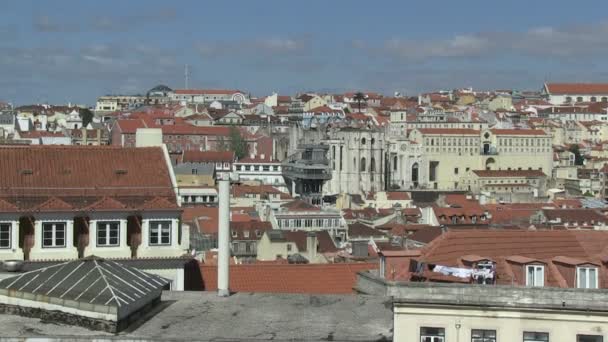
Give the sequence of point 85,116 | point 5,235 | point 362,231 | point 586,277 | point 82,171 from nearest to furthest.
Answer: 1. point 586,277
2. point 5,235
3. point 82,171
4. point 362,231
5. point 85,116

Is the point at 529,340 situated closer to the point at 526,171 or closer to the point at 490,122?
the point at 526,171

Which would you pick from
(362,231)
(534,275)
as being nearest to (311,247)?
(362,231)


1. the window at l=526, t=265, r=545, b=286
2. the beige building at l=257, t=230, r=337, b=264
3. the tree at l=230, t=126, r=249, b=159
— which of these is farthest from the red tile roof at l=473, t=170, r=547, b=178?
the window at l=526, t=265, r=545, b=286

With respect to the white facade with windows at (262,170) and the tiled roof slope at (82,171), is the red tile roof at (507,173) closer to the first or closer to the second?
the white facade with windows at (262,170)

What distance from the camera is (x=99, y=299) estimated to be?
15.5 meters

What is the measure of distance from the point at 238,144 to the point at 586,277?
125267 mm

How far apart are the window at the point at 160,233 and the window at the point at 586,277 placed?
804 centimetres

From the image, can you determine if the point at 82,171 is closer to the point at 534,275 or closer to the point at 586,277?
the point at 534,275

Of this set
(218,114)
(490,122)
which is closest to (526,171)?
(490,122)

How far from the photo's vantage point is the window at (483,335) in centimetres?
1511

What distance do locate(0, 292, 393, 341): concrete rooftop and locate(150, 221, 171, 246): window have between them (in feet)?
11.6

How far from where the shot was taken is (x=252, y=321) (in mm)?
16047

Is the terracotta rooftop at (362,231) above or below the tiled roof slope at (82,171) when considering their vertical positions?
below

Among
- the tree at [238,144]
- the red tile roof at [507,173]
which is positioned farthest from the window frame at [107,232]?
the red tile roof at [507,173]
